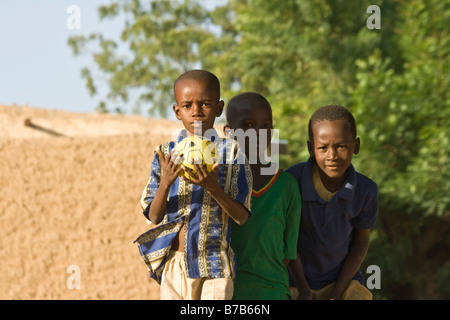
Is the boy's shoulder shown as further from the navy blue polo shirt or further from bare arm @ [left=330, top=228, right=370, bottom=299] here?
bare arm @ [left=330, top=228, right=370, bottom=299]

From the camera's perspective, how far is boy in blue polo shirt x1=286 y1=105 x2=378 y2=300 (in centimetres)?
272

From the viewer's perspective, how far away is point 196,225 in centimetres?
234

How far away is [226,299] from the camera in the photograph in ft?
7.55

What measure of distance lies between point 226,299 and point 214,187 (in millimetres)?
458

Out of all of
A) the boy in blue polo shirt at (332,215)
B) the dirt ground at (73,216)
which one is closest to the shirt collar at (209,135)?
the boy in blue polo shirt at (332,215)

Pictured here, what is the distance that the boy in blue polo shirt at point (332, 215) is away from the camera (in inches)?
107

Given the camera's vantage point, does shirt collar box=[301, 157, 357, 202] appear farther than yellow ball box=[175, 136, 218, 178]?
Yes

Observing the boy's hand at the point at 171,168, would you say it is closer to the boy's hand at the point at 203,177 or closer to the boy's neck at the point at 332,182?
the boy's hand at the point at 203,177

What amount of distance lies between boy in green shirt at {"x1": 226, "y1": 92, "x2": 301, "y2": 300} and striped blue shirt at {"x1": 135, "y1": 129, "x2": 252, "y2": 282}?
0.20 m

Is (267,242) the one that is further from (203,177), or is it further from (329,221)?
(203,177)

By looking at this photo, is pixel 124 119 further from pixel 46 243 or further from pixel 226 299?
pixel 226 299

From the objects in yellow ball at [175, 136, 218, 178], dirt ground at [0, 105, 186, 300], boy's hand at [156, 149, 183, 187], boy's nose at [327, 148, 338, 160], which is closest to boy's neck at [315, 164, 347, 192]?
boy's nose at [327, 148, 338, 160]

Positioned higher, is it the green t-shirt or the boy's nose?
the boy's nose
